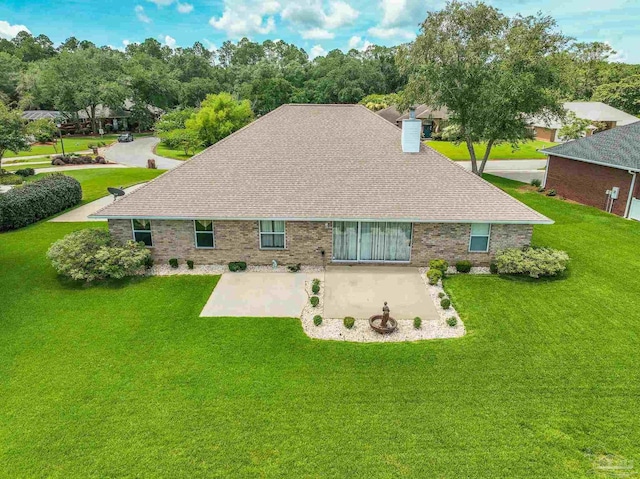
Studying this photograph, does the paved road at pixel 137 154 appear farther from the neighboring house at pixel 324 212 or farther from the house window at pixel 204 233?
the house window at pixel 204 233

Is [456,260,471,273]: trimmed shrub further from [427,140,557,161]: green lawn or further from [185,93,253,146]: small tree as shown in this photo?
[185,93,253,146]: small tree

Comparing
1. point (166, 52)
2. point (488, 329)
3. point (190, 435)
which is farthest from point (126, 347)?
point (166, 52)

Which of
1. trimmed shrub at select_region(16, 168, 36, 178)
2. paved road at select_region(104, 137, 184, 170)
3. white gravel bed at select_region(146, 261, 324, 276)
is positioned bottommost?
white gravel bed at select_region(146, 261, 324, 276)

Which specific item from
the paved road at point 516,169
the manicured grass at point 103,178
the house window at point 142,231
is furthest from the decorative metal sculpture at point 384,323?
the paved road at point 516,169

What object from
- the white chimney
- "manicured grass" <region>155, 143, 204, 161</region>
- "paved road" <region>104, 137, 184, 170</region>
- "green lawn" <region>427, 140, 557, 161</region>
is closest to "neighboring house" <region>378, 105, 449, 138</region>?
"green lawn" <region>427, 140, 557, 161</region>

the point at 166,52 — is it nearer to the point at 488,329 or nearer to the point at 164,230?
the point at 164,230

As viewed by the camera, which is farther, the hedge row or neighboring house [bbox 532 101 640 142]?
neighboring house [bbox 532 101 640 142]
